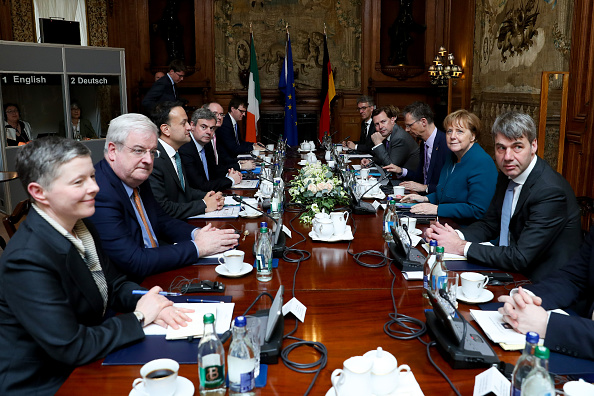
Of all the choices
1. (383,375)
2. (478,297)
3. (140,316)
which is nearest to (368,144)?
(478,297)

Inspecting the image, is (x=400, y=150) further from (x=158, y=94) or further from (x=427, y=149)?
(x=158, y=94)

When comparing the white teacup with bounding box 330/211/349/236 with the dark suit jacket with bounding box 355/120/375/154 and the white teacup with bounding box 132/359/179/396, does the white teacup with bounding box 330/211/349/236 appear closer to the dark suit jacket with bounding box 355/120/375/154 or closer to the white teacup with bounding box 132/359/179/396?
the white teacup with bounding box 132/359/179/396

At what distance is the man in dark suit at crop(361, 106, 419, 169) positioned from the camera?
18.7 ft

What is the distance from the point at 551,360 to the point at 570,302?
1.83 ft

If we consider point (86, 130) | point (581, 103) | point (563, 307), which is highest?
point (581, 103)

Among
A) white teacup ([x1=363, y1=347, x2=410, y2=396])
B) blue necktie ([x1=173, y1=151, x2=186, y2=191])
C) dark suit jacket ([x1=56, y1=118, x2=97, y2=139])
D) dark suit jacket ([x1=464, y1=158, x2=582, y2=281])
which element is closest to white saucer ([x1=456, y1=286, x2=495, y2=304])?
dark suit jacket ([x1=464, y1=158, x2=582, y2=281])

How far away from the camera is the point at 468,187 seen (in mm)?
3482

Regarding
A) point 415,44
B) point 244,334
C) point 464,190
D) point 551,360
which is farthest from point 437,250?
point 415,44

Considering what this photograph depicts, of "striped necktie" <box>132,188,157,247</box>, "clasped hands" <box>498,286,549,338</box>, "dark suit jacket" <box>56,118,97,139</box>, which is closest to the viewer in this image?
"clasped hands" <box>498,286,549,338</box>

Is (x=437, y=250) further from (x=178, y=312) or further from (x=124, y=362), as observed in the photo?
(x=124, y=362)

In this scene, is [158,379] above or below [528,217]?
below

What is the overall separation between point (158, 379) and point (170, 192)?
242 centimetres

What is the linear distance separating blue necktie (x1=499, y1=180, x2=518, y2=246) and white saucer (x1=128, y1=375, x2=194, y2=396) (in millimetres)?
1905

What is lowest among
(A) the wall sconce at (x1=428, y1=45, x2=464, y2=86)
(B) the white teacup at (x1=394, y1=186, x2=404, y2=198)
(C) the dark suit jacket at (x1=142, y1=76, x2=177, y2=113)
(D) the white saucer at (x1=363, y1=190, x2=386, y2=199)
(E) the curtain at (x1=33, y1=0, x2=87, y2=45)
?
(D) the white saucer at (x1=363, y1=190, x2=386, y2=199)
